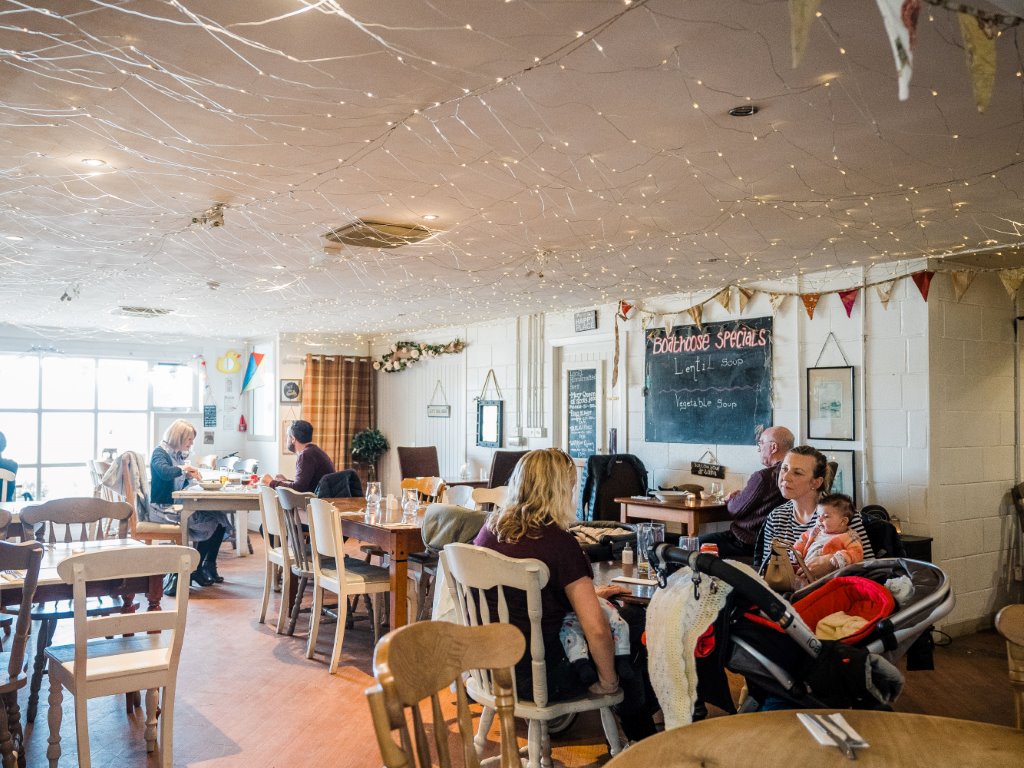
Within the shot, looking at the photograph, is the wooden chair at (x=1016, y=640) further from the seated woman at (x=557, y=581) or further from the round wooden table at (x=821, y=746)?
the seated woman at (x=557, y=581)

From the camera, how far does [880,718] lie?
176 cm

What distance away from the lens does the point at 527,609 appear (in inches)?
106

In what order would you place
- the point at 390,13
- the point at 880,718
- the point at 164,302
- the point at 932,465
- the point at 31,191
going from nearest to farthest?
1. the point at 880,718
2. the point at 390,13
3. the point at 31,191
4. the point at 932,465
5. the point at 164,302

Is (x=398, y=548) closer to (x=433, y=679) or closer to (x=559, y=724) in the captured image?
(x=559, y=724)

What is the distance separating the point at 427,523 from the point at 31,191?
2430 millimetres

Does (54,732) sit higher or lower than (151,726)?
higher

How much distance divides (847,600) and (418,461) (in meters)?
6.79

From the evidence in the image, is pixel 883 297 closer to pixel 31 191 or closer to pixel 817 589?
pixel 817 589

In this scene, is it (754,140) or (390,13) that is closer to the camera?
(390,13)

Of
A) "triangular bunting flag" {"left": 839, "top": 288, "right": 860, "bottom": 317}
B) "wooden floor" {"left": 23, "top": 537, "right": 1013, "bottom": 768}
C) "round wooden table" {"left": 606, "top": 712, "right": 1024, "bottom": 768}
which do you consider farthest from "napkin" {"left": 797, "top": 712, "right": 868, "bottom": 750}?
"triangular bunting flag" {"left": 839, "top": 288, "right": 860, "bottom": 317}

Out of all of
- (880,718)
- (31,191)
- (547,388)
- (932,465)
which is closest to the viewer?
(880,718)

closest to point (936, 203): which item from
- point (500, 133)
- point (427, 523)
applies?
point (500, 133)

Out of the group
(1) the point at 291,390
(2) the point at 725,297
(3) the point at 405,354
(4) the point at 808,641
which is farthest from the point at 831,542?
(1) the point at 291,390

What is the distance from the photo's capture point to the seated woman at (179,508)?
6766mm
